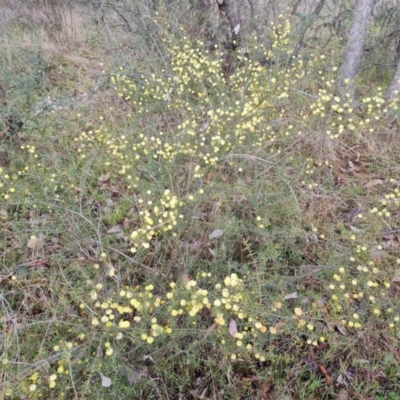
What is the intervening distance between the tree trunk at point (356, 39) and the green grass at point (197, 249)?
0.35 metres

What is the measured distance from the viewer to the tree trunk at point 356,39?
11.2 feet

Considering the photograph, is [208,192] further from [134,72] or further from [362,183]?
[134,72]

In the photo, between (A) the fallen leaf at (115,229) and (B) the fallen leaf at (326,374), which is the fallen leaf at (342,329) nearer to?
(B) the fallen leaf at (326,374)

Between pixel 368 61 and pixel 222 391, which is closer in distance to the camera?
pixel 222 391

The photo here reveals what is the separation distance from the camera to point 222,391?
1.87m

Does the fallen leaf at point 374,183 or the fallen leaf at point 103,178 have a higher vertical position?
the fallen leaf at point 374,183

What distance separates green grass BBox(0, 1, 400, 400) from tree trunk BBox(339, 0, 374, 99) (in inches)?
13.9

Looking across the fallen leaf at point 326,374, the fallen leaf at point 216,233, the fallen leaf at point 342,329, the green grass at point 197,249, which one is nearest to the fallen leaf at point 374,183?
the green grass at point 197,249

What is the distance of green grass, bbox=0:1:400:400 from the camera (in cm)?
191

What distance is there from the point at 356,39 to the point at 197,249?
2874mm

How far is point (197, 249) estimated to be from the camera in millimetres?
2396

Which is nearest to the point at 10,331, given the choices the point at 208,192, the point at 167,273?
the point at 167,273

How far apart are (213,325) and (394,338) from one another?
114 cm

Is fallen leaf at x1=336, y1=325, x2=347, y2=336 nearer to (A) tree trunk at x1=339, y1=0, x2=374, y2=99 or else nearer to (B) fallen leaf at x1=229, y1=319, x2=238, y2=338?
(B) fallen leaf at x1=229, y1=319, x2=238, y2=338
